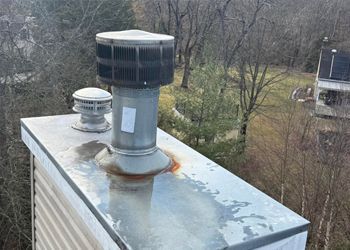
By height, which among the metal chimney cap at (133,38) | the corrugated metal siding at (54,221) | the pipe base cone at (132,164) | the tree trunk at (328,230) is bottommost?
the tree trunk at (328,230)

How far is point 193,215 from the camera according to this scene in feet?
7.84

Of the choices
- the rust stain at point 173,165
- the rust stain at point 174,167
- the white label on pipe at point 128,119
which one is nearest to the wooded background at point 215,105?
the rust stain at point 173,165

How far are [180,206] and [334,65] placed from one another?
2436 cm

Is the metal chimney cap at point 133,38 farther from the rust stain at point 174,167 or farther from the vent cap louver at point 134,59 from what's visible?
the rust stain at point 174,167

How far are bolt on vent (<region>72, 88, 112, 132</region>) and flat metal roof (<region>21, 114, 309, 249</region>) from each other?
411mm

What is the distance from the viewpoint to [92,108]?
3.72 m

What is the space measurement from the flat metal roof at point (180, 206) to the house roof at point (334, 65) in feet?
74.4

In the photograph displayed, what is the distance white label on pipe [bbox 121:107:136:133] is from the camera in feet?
9.43

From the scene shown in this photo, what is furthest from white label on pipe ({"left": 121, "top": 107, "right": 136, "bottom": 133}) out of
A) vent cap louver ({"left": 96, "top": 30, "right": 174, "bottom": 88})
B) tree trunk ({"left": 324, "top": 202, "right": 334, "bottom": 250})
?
tree trunk ({"left": 324, "top": 202, "right": 334, "bottom": 250})

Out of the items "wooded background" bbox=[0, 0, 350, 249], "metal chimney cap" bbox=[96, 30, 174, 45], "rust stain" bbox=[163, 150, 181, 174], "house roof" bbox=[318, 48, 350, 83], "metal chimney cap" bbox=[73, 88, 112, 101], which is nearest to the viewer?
"metal chimney cap" bbox=[96, 30, 174, 45]

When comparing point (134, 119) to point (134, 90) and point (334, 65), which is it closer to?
point (134, 90)

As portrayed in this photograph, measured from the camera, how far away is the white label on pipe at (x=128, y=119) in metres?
2.87

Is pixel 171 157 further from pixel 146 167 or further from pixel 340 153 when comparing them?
pixel 340 153

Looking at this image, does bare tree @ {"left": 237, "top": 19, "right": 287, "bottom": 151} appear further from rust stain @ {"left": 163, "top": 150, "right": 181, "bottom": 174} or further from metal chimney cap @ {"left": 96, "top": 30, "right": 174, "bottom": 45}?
metal chimney cap @ {"left": 96, "top": 30, "right": 174, "bottom": 45}
